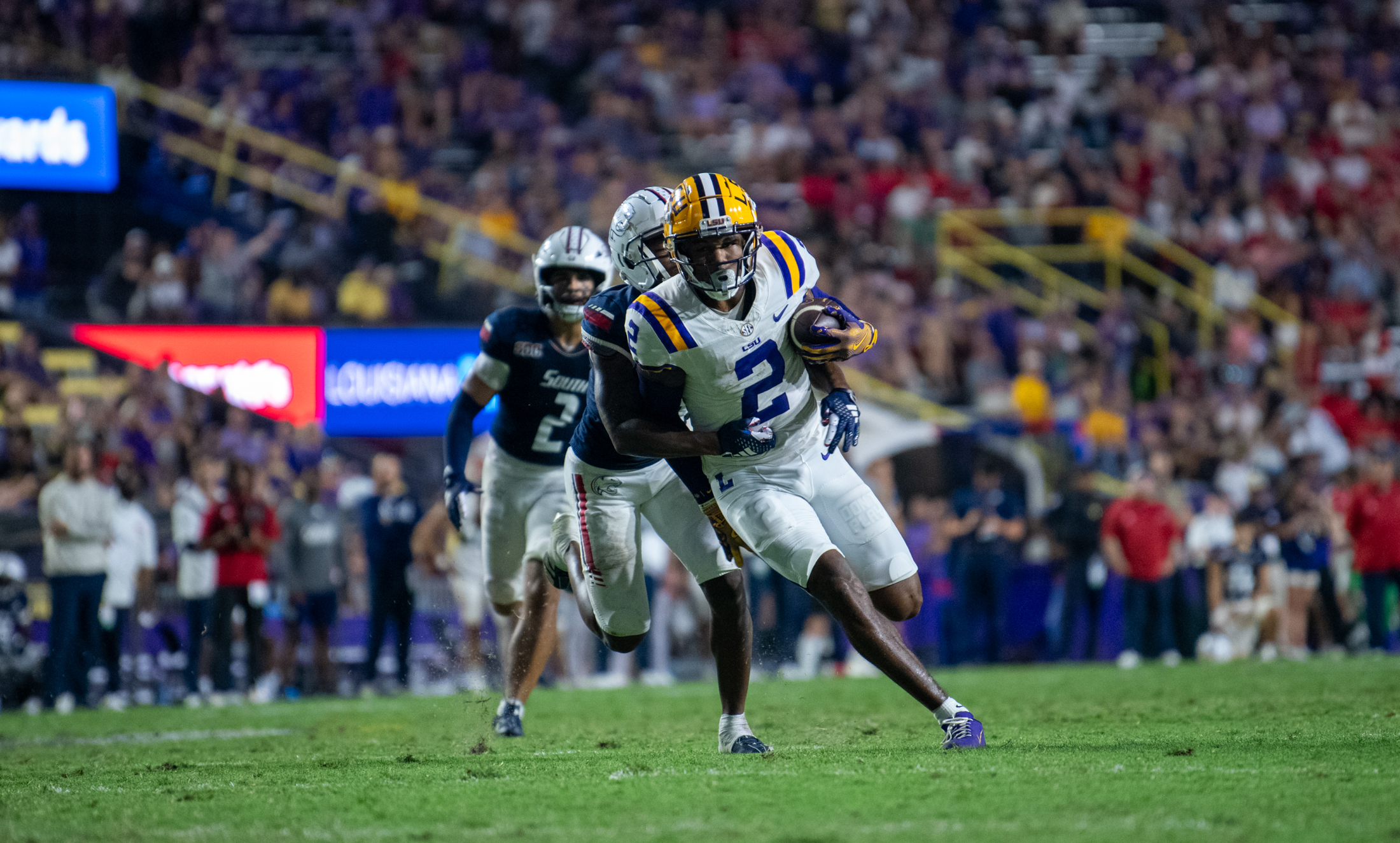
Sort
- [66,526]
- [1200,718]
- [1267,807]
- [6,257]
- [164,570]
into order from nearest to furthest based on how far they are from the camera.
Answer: [1267,807] → [1200,718] → [66,526] → [164,570] → [6,257]

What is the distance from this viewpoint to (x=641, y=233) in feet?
20.8

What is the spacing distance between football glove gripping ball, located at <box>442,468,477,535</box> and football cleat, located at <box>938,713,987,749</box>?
2.59 metres

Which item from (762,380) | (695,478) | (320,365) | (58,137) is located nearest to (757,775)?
(695,478)

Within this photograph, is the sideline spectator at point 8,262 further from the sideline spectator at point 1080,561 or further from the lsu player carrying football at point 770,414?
the lsu player carrying football at point 770,414

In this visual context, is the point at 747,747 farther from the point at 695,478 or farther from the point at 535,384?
the point at 535,384

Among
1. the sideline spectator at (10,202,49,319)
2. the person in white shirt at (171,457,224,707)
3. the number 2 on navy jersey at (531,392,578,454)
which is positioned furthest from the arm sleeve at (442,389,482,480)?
the sideline spectator at (10,202,49,319)

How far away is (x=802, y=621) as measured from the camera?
13156mm

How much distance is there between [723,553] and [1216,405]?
10632 millimetres

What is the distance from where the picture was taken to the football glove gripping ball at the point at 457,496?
7254mm

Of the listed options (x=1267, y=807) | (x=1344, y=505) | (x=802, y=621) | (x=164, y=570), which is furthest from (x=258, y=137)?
(x=1267, y=807)

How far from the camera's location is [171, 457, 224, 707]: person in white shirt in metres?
11.7

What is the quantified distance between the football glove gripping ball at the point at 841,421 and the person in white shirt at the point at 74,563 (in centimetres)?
709

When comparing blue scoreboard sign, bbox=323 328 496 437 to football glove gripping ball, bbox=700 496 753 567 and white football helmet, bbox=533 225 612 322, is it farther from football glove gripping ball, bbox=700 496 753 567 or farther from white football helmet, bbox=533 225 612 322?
football glove gripping ball, bbox=700 496 753 567

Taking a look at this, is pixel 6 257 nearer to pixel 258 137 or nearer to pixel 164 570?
pixel 258 137
